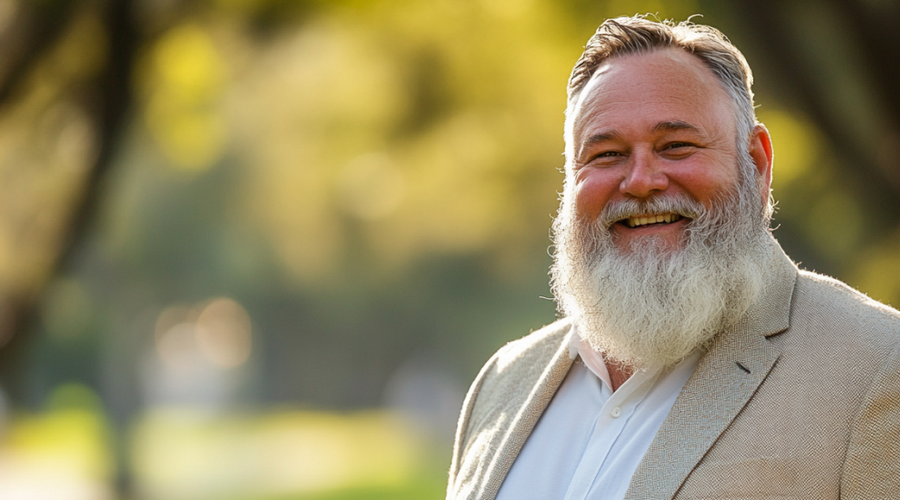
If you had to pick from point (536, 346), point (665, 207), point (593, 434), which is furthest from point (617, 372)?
point (665, 207)

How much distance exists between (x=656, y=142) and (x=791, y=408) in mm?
834

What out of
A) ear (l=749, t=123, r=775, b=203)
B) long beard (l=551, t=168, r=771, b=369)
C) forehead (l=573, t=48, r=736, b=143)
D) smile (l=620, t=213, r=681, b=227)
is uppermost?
forehead (l=573, t=48, r=736, b=143)

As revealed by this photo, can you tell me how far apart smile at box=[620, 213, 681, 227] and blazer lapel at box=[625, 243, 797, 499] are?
1.09 ft

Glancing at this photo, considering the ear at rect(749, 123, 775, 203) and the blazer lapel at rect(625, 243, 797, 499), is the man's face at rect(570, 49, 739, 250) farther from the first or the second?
the blazer lapel at rect(625, 243, 797, 499)

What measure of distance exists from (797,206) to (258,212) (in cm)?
1992

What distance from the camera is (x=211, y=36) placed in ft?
33.6

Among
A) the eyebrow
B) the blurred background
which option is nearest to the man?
the eyebrow

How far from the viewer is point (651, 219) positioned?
8.85 ft

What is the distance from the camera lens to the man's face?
2.62 meters

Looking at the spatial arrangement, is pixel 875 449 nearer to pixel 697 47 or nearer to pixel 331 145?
pixel 697 47

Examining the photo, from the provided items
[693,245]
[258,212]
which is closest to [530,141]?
[693,245]

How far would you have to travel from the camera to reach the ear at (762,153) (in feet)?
9.11

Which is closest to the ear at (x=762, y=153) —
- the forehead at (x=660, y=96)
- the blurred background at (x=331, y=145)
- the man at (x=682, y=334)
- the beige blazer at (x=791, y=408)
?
the man at (x=682, y=334)

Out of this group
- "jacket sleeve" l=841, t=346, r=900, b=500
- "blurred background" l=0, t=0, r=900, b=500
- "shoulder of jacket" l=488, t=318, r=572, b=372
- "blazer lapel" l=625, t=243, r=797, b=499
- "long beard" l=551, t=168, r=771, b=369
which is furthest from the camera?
"blurred background" l=0, t=0, r=900, b=500
